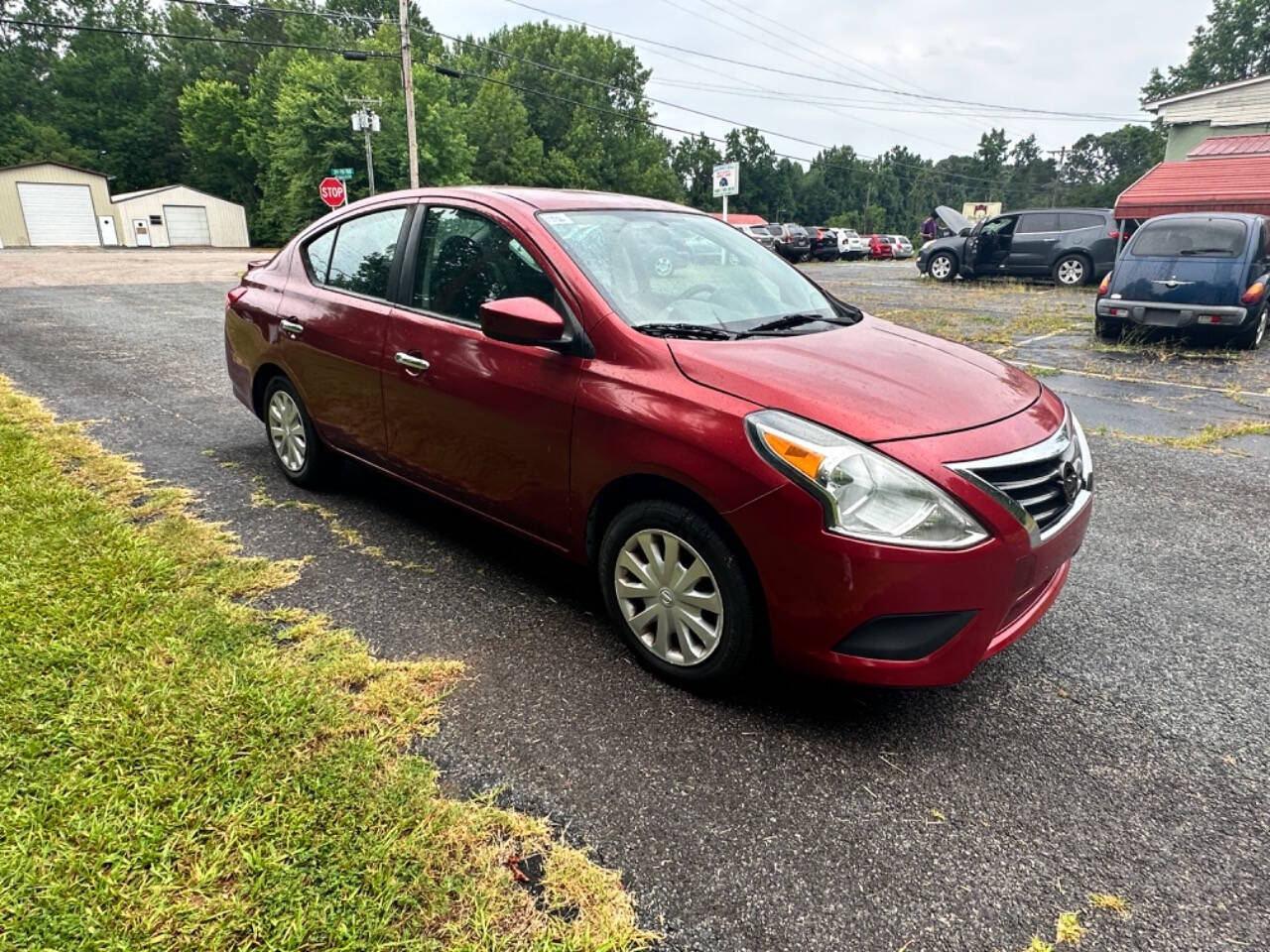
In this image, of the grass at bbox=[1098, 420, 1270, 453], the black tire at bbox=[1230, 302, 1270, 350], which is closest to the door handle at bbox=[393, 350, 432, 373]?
the grass at bbox=[1098, 420, 1270, 453]

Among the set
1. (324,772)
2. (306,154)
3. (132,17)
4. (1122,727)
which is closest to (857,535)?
(1122,727)

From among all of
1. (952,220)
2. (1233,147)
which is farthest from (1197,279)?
(1233,147)

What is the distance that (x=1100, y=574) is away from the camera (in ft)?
11.6

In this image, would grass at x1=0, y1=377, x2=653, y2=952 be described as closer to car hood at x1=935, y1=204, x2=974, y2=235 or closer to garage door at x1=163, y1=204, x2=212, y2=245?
car hood at x1=935, y1=204, x2=974, y2=235

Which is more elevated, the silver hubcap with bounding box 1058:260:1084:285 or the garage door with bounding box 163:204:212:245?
the silver hubcap with bounding box 1058:260:1084:285

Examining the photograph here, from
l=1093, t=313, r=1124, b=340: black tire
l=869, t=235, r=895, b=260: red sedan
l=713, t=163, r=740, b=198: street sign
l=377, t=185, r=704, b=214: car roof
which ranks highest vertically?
l=713, t=163, r=740, b=198: street sign

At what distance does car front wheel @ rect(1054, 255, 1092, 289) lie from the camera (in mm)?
17750

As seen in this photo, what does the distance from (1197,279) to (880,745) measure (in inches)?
377

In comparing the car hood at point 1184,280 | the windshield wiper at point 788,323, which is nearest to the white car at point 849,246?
the car hood at point 1184,280

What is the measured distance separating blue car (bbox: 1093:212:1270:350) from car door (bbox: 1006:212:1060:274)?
837 centimetres

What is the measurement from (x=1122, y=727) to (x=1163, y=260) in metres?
9.22

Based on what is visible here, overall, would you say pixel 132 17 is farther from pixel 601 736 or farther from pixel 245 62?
pixel 601 736

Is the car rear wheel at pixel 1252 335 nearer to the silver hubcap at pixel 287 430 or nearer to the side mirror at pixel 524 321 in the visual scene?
the side mirror at pixel 524 321

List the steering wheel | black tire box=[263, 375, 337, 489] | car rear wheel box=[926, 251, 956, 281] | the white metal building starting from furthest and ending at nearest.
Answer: the white metal building → car rear wheel box=[926, 251, 956, 281] → black tire box=[263, 375, 337, 489] → the steering wheel
